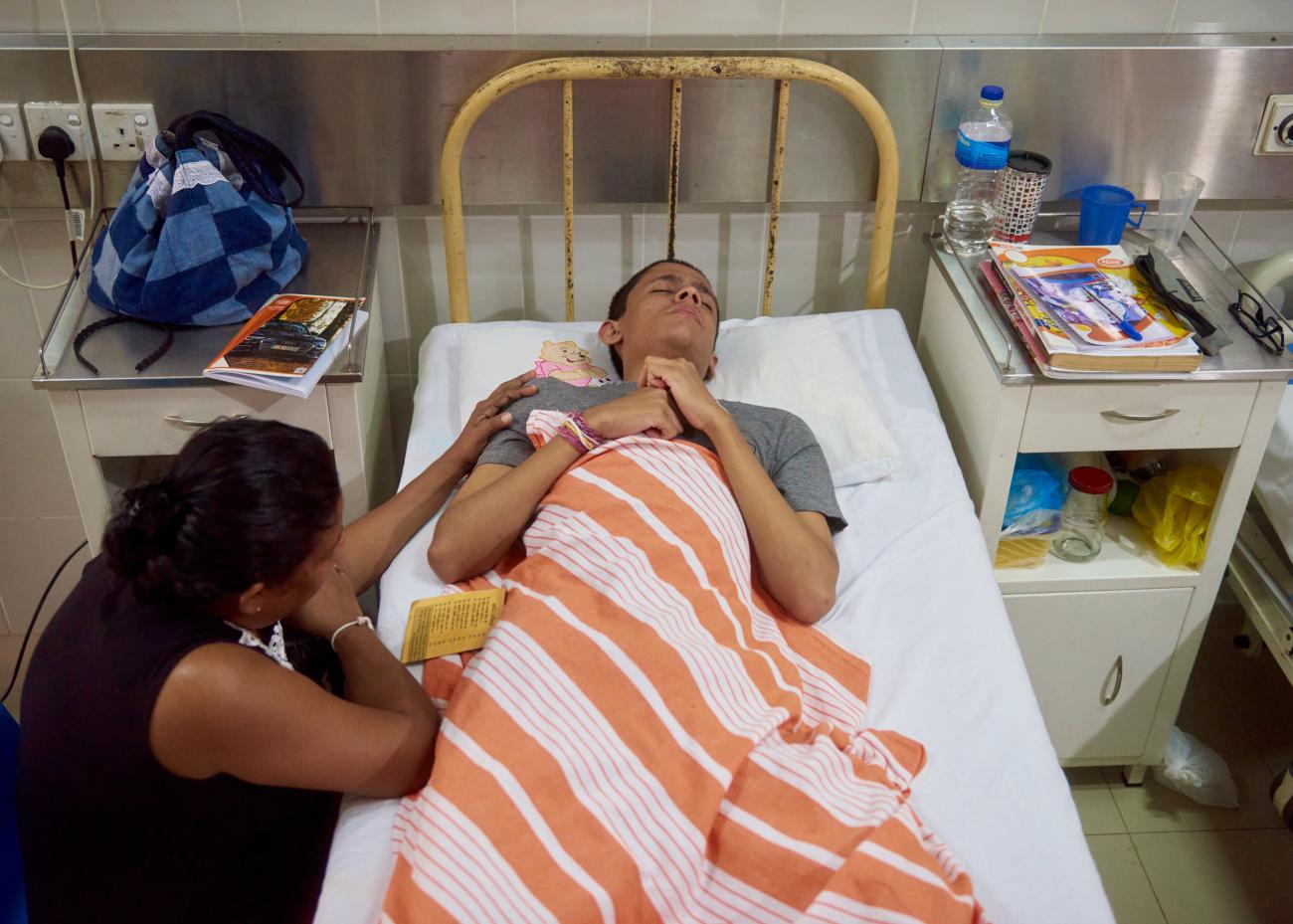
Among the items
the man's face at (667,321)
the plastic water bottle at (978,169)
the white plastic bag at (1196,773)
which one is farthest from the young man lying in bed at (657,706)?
the white plastic bag at (1196,773)

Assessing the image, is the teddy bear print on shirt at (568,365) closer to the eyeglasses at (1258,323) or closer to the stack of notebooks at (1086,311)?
the stack of notebooks at (1086,311)

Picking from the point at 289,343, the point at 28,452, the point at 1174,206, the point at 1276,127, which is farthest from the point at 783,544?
the point at 28,452

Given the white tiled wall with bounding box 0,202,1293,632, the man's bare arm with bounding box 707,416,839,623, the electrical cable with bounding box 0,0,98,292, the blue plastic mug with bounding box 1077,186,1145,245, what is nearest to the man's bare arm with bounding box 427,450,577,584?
the man's bare arm with bounding box 707,416,839,623

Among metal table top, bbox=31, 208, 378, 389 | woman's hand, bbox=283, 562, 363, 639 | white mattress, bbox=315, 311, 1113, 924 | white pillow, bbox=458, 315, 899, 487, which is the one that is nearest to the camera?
white mattress, bbox=315, 311, 1113, 924

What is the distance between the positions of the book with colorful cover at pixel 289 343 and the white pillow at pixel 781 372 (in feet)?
0.73

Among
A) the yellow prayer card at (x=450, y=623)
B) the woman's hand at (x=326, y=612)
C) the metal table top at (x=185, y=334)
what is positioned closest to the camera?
the woman's hand at (x=326, y=612)

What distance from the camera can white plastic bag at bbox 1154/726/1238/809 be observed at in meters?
2.13

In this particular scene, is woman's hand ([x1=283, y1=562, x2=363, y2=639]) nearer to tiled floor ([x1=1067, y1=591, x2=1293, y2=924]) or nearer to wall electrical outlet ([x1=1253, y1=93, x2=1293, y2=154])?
tiled floor ([x1=1067, y1=591, x2=1293, y2=924])

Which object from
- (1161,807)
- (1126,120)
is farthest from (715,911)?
(1126,120)

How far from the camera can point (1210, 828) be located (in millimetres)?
2088

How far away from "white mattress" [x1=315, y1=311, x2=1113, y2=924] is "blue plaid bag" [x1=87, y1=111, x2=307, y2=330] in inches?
13.3

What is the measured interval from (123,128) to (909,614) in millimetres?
1469

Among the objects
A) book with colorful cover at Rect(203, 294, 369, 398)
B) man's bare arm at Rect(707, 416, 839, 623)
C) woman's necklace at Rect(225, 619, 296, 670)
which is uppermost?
book with colorful cover at Rect(203, 294, 369, 398)

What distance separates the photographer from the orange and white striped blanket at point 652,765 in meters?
1.15
